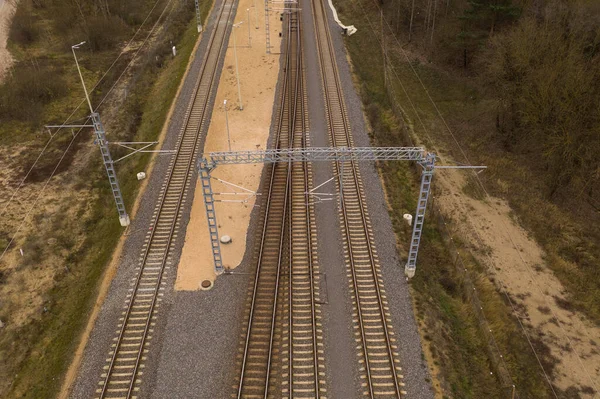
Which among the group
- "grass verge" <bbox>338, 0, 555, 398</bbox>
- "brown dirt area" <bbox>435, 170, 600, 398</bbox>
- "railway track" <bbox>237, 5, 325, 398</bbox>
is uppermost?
"railway track" <bbox>237, 5, 325, 398</bbox>

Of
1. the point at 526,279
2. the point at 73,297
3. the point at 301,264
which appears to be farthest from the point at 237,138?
the point at 526,279

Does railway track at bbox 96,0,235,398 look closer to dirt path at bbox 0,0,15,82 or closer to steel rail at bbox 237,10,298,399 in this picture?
steel rail at bbox 237,10,298,399

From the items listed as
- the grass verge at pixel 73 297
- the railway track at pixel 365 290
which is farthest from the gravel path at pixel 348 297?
the grass verge at pixel 73 297

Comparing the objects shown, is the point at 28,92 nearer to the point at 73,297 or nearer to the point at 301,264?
the point at 73,297

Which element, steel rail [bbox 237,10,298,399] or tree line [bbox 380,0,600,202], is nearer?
steel rail [bbox 237,10,298,399]

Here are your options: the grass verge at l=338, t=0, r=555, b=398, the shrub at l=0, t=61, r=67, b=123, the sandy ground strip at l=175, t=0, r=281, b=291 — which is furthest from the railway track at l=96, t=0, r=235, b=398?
the shrub at l=0, t=61, r=67, b=123

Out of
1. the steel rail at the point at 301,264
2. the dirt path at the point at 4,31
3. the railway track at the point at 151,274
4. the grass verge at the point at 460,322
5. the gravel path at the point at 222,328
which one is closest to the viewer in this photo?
the gravel path at the point at 222,328

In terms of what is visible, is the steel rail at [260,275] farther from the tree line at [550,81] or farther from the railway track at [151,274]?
the tree line at [550,81]
